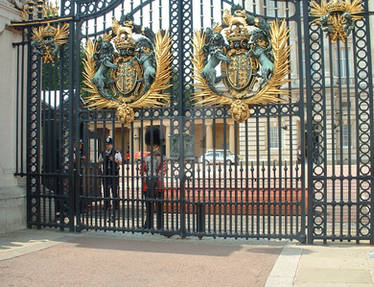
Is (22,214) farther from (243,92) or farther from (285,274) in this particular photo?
(285,274)

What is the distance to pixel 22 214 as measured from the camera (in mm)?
8367

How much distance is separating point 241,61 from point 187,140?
162 cm

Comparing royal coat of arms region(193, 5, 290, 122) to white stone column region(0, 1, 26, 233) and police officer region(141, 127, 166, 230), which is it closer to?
police officer region(141, 127, 166, 230)

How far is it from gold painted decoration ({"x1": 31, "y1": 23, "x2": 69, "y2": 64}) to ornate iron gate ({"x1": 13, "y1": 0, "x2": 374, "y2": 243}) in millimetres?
54

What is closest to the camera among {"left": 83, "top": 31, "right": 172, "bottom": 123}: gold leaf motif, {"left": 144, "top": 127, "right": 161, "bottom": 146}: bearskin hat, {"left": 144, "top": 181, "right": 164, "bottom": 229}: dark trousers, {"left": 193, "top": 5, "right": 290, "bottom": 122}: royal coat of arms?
{"left": 193, "top": 5, "right": 290, "bottom": 122}: royal coat of arms

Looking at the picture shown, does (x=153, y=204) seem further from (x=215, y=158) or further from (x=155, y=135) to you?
(x=215, y=158)

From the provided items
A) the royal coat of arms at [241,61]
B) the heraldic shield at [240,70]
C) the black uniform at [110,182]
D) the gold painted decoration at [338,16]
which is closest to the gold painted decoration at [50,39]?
the black uniform at [110,182]

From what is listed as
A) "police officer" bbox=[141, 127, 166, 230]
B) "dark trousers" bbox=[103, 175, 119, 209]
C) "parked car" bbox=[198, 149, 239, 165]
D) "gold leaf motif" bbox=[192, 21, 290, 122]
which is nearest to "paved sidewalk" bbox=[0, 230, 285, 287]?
"police officer" bbox=[141, 127, 166, 230]

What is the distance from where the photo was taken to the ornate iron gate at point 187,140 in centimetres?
685

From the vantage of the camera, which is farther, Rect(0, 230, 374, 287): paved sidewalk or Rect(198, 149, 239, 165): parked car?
Rect(198, 149, 239, 165): parked car

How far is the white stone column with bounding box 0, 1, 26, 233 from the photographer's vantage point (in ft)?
26.6

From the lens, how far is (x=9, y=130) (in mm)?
8305

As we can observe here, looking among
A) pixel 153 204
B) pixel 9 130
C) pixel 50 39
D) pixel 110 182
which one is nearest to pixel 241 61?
pixel 153 204

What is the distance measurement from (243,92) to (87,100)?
9.69 ft
